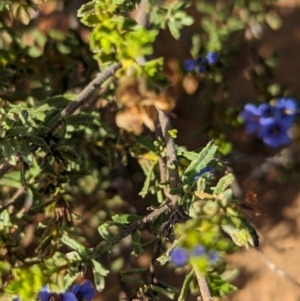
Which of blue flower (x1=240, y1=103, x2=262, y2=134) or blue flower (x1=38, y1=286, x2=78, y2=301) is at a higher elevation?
blue flower (x1=38, y1=286, x2=78, y2=301)

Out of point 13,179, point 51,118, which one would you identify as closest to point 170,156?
point 51,118

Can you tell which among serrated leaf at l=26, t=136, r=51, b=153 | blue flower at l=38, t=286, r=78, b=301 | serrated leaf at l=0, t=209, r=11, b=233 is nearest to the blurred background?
serrated leaf at l=0, t=209, r=11, b=233

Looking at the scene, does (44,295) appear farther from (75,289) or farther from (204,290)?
(204,290)

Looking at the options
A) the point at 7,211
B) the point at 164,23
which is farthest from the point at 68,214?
the point at 164,23

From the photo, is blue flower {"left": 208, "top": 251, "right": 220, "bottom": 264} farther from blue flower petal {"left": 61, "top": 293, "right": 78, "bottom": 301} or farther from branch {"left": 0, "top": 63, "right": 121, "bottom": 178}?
branch {"left": 0, "top": 63, "right": 121, "bottom": 178}

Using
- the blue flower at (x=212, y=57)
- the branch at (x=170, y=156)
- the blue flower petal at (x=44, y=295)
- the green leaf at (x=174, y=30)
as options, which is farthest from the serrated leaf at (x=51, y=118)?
the blue flower at (x=212, y=57)
